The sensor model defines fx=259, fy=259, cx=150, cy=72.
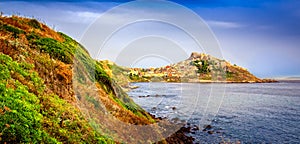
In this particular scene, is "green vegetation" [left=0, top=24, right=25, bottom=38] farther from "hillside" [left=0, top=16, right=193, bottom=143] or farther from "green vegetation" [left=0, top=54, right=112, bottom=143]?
"green vegetation" [left=0, top=54, right=112, bottom=143]

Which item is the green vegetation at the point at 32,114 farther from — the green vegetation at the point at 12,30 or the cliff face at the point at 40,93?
the green vegetation at the point at 12,30

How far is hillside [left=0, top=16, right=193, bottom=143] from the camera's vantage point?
30.0 ft

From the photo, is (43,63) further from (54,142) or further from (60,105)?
(54,142)

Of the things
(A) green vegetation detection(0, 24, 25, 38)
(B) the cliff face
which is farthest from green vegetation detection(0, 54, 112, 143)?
(A) green vegetation detection(0, 24, 25, 38)

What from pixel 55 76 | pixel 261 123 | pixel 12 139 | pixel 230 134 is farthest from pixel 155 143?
pixel 261 123

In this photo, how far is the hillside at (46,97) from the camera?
30.0 ft

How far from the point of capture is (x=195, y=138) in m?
32.2

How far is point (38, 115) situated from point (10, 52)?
16.6 ft

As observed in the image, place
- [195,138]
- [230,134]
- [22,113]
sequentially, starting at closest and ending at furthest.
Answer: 1. [22,113]
2. [195,138]
3. [230,134]

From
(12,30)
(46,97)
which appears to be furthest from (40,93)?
(12,30)

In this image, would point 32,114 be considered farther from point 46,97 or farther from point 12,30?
point 12,30

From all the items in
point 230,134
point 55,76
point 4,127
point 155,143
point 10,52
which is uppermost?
point 10,52

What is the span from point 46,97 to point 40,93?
330 mm

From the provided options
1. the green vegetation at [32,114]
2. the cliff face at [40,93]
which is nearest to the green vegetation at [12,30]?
the cliff face at [40,93]
